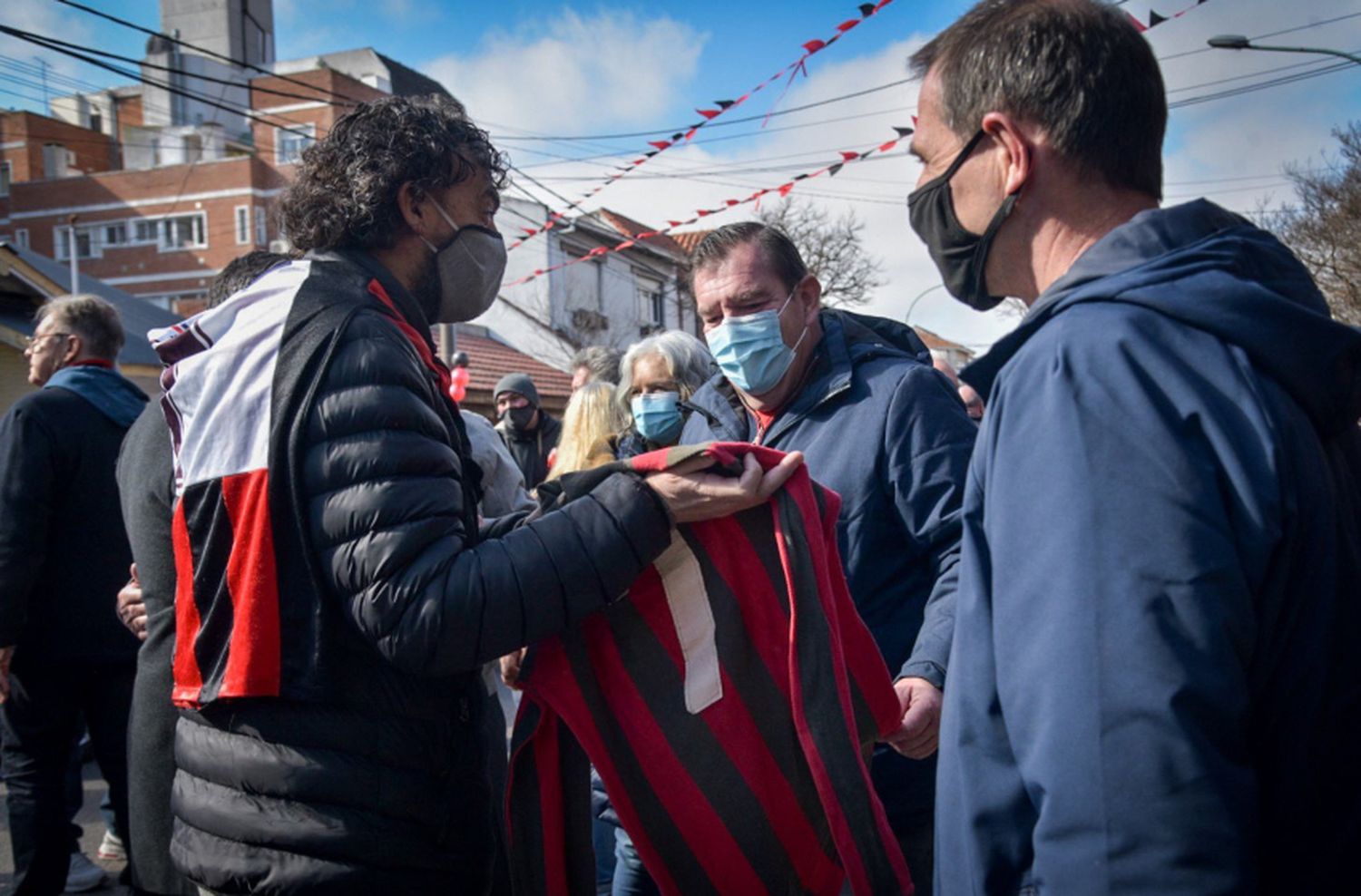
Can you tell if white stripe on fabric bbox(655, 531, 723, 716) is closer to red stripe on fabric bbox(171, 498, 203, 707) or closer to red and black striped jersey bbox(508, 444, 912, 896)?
red and black striped jersey bbox(508, 444, 912, 896)

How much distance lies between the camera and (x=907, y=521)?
7.68ft

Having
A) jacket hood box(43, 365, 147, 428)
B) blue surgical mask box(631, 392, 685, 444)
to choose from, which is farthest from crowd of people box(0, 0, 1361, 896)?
jacket hood box(43, 365, 147, 428)

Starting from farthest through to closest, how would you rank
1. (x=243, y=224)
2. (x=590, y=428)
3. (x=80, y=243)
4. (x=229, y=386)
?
(x=80, y=243) < (x=243, y=224) < (x=590, y=428) < (x=229, y=386)

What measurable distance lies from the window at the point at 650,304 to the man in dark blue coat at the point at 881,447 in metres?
31.2

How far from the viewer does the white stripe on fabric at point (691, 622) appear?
6.49 feet

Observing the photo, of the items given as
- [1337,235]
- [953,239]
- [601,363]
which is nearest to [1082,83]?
[953,239]

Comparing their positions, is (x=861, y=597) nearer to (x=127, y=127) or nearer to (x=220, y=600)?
(x=220, y=600)

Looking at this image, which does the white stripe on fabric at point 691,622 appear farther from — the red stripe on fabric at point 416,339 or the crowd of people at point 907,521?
the red stripe on fabric at point 416,339

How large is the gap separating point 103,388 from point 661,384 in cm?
219

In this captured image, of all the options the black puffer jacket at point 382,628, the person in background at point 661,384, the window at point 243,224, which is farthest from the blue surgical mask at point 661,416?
the window at point 243,224

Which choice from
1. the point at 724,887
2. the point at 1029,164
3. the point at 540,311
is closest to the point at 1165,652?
the point at 1029,164

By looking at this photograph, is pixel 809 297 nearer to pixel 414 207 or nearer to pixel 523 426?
pixel 414 207

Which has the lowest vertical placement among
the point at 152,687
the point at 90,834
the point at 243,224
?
the point at 90,834

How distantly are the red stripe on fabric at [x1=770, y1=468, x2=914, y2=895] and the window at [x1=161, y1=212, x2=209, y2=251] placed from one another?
44.4 m
